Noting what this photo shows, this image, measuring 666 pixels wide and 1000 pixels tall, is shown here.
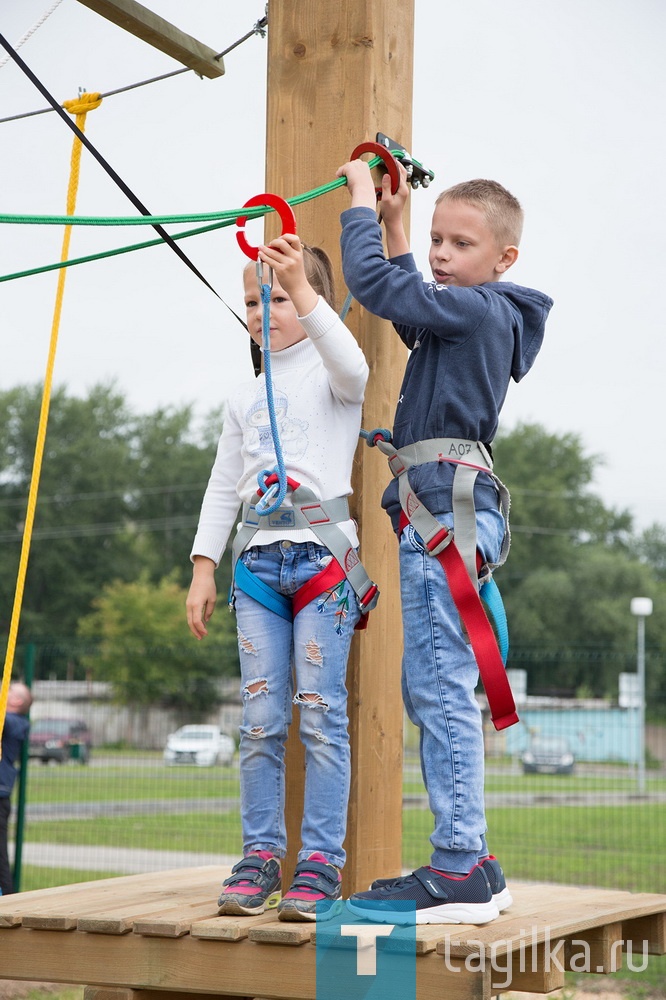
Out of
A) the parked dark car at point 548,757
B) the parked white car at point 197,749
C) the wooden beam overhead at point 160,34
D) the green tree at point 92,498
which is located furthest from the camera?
the green tree at point 92,498

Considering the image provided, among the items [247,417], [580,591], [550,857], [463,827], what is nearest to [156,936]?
[463,827]

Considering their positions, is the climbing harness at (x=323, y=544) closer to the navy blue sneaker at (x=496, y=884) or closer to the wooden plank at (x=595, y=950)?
the navy blue sneaker at (x=496, y=884)

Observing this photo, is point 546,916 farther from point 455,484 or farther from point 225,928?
point 455,484

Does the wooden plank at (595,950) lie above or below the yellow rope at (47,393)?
below

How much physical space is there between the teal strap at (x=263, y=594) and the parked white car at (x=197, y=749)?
8662 mm

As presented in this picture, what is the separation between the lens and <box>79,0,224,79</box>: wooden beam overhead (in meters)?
3.82

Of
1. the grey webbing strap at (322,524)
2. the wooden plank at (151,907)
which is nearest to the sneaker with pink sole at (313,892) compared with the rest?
the wooden plank at (151,907)

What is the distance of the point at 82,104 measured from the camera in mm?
3475

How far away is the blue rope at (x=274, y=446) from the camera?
2.69 meters

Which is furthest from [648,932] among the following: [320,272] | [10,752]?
[10,752]

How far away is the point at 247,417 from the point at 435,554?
0.68 m

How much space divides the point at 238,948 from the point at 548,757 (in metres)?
12.6

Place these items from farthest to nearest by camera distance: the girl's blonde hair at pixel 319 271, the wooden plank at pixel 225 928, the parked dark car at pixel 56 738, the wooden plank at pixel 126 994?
the parked dark car at pixel 56 738
the girl's blonde hair at pixel 319 271
the wooden plank at pixel 126 994
the wooden plank at pixel 225 928

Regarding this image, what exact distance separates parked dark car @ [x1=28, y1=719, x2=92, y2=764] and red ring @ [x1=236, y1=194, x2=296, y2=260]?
33.9 feet
